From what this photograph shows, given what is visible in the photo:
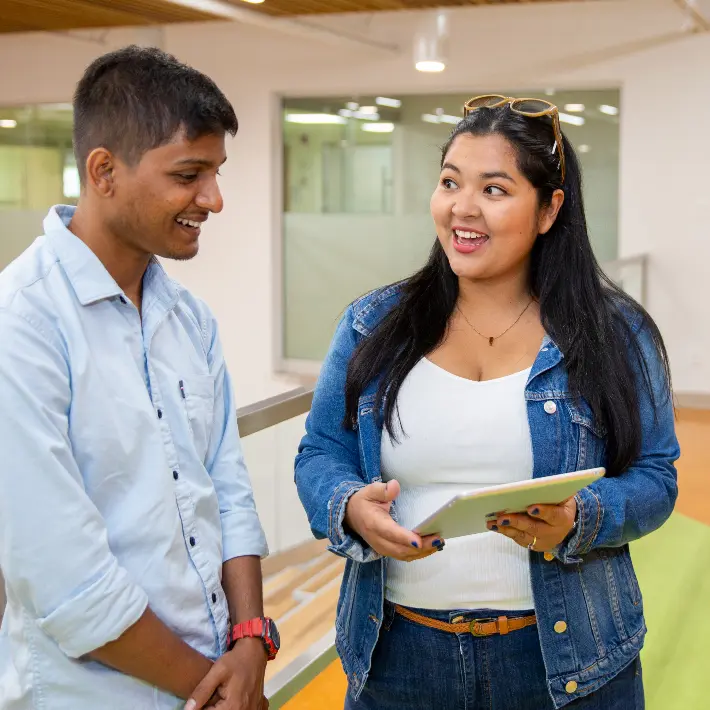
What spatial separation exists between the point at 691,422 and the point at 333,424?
245 inches

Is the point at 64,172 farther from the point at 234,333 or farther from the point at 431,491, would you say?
the point at 431,491

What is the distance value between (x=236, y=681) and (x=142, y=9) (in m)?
7.34

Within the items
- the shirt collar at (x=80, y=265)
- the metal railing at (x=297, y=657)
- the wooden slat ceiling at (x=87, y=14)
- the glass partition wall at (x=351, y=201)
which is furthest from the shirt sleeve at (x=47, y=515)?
the glass partition wall at (x=351, y=201)

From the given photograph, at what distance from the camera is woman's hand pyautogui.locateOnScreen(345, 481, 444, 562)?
4.51ft

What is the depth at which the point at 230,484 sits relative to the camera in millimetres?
1601

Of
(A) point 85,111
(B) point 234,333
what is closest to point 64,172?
(B) point 234,333

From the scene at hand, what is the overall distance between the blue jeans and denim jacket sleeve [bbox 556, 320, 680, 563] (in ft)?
0.56

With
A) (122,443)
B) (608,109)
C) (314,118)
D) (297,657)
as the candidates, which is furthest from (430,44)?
(122,443)

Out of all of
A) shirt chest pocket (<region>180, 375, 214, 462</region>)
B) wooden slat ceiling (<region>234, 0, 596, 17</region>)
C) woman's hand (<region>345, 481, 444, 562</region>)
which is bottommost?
woman's hand (<region>345, 481, 444, 562</region>)

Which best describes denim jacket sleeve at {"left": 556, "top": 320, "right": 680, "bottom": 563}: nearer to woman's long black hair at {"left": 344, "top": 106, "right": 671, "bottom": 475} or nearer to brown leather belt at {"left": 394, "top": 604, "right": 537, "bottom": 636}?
woman's long black hair at {"left": 344, "top": 106, "right": 671, "bottom": 475}

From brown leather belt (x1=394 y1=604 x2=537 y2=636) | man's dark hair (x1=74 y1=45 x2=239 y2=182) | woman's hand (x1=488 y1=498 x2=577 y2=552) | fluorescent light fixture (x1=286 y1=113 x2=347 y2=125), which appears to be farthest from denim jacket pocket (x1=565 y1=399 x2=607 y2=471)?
fluorescent light fixture (x1=286 y1=113 x2=347 y2=125)

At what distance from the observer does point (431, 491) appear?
1558 millimetres

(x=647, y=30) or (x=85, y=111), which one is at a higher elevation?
(x=647, y=30)

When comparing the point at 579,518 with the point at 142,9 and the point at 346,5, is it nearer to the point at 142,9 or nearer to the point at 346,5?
the point at 346,5
